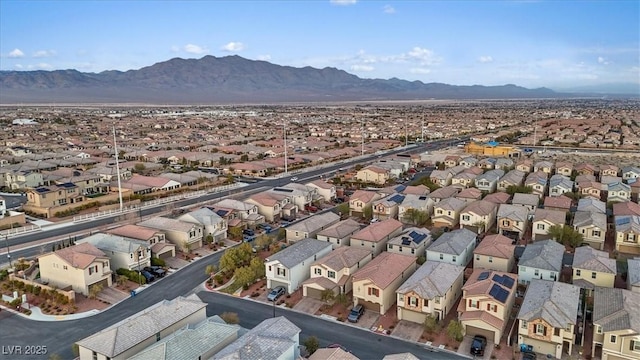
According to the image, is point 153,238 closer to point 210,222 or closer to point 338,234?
point 210,222

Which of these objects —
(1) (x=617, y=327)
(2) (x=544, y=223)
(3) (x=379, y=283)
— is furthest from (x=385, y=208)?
(1) (x=617, y=327)

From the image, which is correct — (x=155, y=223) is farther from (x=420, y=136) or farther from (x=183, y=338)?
(x=420, y=136)

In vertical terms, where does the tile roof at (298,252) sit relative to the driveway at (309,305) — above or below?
above

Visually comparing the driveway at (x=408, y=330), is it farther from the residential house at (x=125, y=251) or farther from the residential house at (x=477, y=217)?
the residential house at (x=125, y=251)

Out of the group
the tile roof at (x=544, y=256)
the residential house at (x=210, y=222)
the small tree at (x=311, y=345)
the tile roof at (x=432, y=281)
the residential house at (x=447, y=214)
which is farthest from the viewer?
the residential house at (x=447, y=214)

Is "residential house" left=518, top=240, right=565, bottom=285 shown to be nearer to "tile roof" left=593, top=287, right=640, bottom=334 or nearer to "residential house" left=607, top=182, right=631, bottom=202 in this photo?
"tile roof" left=593, top=287, right=640, bottom=334

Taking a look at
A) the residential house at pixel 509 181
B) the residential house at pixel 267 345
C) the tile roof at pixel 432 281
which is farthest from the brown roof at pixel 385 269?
the residential house at pixel 509 181

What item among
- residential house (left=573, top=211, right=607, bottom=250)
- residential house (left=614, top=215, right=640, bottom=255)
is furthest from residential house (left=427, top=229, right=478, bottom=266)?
residential house (left=614, top=215, right=640, bottom=255)

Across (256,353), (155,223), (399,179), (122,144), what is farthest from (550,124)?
(256,353)
